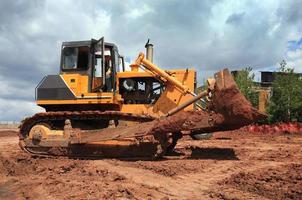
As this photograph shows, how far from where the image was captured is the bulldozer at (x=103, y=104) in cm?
1218

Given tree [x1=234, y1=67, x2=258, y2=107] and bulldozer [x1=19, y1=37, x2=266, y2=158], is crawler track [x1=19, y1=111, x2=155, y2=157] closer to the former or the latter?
bulldozer [x1=19, y1=37, x2=266, y2=158]

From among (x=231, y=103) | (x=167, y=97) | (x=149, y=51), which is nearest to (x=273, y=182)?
(x=231, y=103)

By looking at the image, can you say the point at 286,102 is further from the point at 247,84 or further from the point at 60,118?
the point at 60,118

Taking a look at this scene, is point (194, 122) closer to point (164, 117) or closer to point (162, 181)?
point (164, 117)

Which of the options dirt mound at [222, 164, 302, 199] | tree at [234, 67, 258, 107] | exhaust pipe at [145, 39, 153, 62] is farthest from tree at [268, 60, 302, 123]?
dirt mound at [222, 164, 302, 199]

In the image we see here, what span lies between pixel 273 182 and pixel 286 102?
30.4 metres

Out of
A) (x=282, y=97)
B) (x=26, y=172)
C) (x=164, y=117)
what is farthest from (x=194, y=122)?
(x=282, y=97)

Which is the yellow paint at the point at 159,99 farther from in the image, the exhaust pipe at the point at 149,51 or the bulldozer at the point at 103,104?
A: the exhaust pipe at the point at 149,51

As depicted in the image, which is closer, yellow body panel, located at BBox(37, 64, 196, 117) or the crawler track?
the crawler track

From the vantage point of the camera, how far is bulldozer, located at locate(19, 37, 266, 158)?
12180mm

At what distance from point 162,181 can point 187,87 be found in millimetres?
4722

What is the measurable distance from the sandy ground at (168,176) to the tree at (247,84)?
3315cm

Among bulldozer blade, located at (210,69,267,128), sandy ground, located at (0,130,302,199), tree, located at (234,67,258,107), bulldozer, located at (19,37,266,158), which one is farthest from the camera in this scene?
tree, located at (234,67,258,107)

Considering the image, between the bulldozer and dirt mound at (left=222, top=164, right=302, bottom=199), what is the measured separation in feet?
10.5
